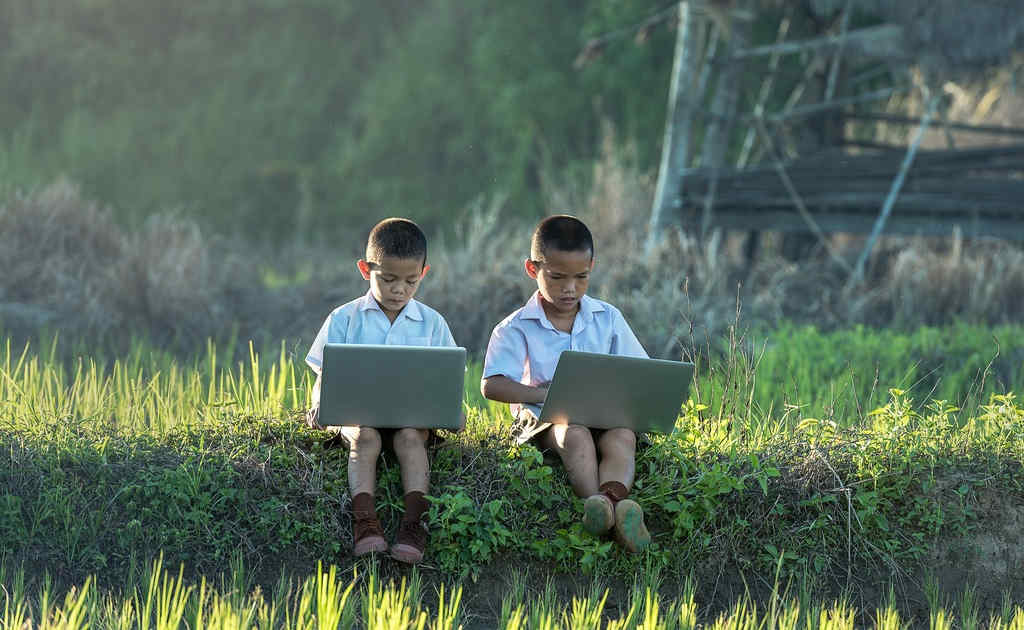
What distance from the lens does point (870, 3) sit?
10.6m

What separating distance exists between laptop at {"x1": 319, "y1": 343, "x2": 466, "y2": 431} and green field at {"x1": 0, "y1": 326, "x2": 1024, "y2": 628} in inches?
12.7

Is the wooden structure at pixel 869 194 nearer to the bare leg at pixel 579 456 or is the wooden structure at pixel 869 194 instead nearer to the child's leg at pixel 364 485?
the bare leg at pixel 579 456

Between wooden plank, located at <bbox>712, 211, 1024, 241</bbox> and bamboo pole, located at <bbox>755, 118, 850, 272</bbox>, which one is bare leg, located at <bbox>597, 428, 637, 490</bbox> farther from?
wooden plank, located at <bbox>712, 211, 1024, 241</bbox>

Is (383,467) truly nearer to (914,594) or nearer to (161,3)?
(914,594)

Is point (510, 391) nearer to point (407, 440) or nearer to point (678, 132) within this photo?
point (407, 440)

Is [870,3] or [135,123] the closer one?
[870,3]

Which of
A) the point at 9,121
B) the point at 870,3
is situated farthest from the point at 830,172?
the point at 9,121

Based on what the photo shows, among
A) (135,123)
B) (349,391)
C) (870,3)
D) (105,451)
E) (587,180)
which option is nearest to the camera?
(349,391)

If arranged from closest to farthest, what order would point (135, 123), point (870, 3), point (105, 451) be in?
1. point (105, 451)
2. point (870, 3)
3. point (135, 123)

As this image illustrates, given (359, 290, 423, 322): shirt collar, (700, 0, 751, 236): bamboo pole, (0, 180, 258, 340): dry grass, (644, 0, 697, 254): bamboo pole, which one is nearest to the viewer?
(359, 290, 423, 322): shirt collar

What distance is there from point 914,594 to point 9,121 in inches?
766

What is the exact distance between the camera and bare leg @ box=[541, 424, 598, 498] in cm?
447

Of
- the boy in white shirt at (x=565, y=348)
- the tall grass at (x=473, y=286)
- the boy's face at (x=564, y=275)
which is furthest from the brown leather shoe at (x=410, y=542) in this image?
the tall grass at (x=473, y=286)

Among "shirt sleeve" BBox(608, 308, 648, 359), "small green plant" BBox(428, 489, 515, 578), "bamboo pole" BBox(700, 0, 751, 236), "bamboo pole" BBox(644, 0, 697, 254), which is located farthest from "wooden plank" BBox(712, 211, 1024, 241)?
"small green plant" BBox(428, 489, 515, 578)
